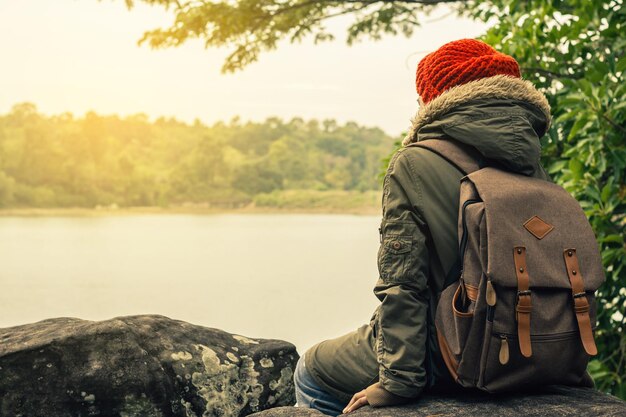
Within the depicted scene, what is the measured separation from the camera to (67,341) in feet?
10.0

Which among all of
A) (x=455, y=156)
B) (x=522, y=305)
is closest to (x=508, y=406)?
(x=522, y=305)

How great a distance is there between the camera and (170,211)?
35.6 metres

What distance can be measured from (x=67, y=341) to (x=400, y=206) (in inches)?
62.6

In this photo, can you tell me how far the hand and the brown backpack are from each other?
11.2 inches

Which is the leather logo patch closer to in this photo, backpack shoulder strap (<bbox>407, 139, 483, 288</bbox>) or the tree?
backpack shoulder strap (<bbox>407, 139, 483, 288</bbox>)

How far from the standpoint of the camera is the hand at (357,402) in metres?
2.32

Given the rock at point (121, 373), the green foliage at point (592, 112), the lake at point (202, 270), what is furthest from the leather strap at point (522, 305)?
the lake at point (202, 270)

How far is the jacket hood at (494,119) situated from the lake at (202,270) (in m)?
9.79

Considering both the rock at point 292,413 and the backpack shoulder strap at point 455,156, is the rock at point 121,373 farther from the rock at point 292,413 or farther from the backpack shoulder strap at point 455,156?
the backpack shoulder strap at point 455,156

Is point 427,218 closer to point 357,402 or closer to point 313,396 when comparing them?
point 357,402

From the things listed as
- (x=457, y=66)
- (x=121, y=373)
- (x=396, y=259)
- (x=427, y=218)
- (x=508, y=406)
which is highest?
(x=457, y=66)

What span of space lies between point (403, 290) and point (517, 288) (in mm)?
315

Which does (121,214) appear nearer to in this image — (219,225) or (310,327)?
(219,225)

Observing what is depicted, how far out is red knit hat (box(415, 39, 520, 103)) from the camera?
2352 millimetres
